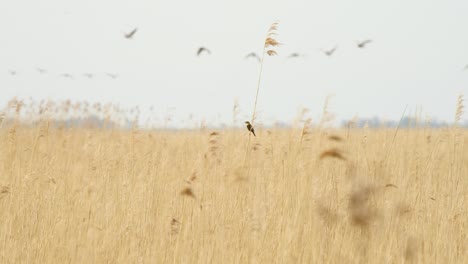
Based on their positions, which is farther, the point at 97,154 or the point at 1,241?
the point at 97,154

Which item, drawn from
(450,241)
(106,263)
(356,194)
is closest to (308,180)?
(450,241)

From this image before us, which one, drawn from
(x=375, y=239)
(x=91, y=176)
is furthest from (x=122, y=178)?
(x=375, y=239)

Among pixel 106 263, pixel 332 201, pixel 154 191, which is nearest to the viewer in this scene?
pixel 106 263

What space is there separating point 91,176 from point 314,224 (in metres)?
2.50

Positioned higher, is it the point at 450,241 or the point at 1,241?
the point at 450,241

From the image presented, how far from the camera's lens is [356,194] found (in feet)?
5.18

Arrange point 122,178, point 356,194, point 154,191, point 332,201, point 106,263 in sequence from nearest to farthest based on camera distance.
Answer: point 356,194, point 106,263, point 332,201, point 154,191, point 122,178

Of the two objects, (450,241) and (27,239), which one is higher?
(450,241)

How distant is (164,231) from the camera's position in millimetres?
3480

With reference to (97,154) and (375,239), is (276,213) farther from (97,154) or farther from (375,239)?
(97,154)

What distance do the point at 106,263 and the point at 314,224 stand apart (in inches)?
50.6

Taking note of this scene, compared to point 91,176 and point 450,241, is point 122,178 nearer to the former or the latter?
point 91,176

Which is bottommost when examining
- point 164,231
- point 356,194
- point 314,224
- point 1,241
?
point 1,241

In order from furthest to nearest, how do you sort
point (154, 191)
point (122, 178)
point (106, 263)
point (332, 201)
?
point (122, 178)
point (154, 191)
point (332, 201)
point (106, 263)
